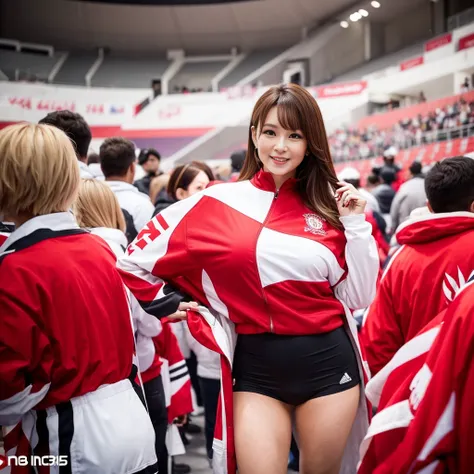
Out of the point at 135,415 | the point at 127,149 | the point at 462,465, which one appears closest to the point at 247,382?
the point at 135,415

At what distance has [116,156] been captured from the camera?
11.1 feet

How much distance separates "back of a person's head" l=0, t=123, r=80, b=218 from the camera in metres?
1.53

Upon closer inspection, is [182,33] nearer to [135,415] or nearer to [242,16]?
[242,16]

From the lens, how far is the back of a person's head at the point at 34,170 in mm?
1527

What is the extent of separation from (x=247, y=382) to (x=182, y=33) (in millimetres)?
30054

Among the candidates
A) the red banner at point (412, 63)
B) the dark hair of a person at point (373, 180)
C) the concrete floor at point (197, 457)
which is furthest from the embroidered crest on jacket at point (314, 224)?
the red banner at point (412, 63)

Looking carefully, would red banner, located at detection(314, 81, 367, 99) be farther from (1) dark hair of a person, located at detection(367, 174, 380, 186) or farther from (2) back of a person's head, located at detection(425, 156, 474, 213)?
(2) back of a person's head, located at detection(425, 156, 474, 213)

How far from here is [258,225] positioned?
195 centimetres

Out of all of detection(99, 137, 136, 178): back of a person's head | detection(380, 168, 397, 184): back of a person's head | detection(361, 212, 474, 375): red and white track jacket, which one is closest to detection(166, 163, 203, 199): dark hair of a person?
detection(99, 137, 136, 178): back of a person's head

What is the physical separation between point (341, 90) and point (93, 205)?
781 inches

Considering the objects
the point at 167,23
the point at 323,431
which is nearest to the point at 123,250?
the point at 323,431

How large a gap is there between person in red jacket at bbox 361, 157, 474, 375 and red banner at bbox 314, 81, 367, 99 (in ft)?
62.6

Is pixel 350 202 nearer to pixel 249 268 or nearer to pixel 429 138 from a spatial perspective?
pixel 249 268

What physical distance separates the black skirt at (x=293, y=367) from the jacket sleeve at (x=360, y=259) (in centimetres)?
17
